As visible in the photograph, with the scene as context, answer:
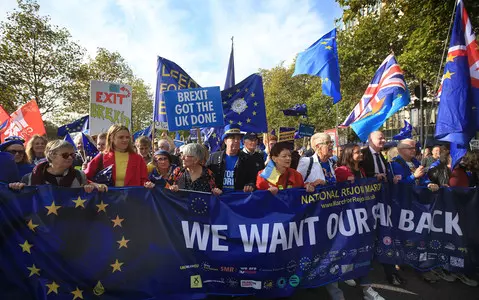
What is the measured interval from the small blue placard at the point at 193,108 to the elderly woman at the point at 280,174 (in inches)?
69.7

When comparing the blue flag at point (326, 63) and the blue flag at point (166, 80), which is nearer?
the blue flag at point (166, 80)

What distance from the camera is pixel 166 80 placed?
5.69 meters

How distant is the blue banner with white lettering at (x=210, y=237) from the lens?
279cm

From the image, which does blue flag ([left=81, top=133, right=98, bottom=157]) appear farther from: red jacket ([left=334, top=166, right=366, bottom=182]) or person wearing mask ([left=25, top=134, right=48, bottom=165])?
red jacket ([left=334, top=166, right=366, bottom=182])

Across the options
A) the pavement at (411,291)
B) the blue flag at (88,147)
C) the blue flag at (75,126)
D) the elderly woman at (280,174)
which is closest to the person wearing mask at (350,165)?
the pavement at (411,291)

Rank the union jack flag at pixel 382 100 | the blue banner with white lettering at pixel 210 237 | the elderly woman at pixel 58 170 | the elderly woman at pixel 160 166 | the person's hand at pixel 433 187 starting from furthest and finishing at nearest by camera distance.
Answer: the union jack flag at pixel 382 100 < the elderly woman at pixel 160 166 < the person's hand at pixel 433 187 < the elderly woman at pixel 58 170 < the blue banner with white lettering at pixel 210 237

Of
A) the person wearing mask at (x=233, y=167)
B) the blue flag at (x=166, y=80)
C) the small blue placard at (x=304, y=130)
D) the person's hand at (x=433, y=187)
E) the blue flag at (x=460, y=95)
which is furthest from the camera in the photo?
the small blue placard at (x=304, y=130)

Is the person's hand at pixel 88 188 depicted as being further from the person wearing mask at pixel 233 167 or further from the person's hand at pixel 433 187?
the person's hand at pixel 433 187

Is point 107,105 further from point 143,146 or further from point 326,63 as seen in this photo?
point 326,63

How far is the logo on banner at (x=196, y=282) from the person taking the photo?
308cm

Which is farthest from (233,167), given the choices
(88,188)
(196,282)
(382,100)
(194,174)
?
(382,100)

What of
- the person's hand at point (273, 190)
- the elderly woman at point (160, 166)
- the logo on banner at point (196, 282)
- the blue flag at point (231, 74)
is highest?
the blue flag at point (231, 74)

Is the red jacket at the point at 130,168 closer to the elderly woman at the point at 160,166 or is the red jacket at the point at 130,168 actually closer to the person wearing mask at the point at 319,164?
the elderly woman at the point at 160,166

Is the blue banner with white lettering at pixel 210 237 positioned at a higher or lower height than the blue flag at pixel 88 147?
lower
